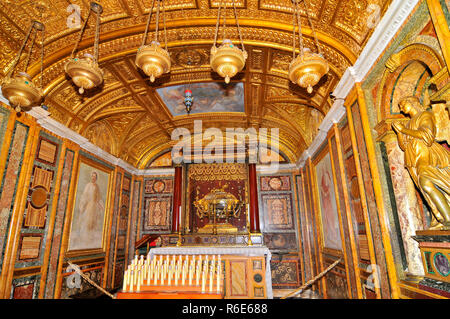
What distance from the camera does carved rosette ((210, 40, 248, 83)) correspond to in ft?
11.6

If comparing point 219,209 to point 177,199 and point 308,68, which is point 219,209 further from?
point 308,68

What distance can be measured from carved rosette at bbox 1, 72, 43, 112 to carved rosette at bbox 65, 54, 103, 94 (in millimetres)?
898

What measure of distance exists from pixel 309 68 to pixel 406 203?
2.40m

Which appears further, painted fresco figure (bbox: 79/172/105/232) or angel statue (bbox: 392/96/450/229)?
painted fresco figure (bbox: 79/172/105/232)

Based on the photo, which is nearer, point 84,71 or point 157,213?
point 84,71

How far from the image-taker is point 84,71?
371 centimetres

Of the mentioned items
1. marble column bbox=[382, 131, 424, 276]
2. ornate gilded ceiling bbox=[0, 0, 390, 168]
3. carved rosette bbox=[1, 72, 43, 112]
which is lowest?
marble column bbox=[382, 131, 424, 276]

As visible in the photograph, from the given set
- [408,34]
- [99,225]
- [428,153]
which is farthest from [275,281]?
[408,34]

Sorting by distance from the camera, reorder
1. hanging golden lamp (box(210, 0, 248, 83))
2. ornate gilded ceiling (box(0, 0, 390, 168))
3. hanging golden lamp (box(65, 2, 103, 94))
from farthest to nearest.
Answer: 1. ornate gilded ceiling (box(0, 0, 390, 168))
2. hanging golden lamp (box(65, 2, 103, 94))
3. hanging golden lamp (box(210, 0, 248, 83))

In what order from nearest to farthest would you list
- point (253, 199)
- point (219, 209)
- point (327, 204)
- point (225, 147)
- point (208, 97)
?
1. point (327, 204)
2. point (208, 97)
3. point (253, 199)
4. point (219, 209)
5. point (225, 147)

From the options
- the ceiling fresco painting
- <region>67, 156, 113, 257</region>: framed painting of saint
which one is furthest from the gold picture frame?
<region>67, 156, 113, 257</region>: framed painting of saint

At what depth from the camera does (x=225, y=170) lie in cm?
1151

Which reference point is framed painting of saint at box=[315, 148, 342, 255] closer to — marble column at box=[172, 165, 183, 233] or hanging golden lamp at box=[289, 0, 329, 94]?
hanging golden lamp at box=[289, 0, 329, 94]

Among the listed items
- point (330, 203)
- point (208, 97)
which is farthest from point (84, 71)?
point (330, 203)
